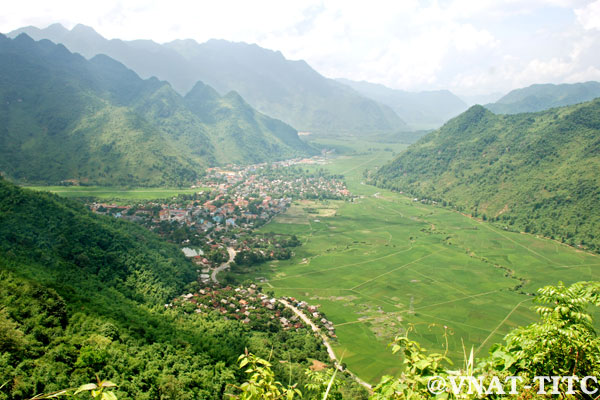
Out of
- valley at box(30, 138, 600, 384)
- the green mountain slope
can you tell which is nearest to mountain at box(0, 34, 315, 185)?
the green mountain slope

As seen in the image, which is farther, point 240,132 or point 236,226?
point 240,132

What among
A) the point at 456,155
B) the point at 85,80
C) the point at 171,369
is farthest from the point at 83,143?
the point at 456,155

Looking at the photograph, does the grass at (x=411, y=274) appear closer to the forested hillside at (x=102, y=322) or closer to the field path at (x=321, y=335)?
the field path at (x=321, y=335)

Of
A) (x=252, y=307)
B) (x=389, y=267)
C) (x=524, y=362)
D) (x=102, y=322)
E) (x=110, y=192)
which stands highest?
(x=524, y=362)

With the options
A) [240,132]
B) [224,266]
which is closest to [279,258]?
[224,266]

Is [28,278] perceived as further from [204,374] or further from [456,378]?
[456,378]

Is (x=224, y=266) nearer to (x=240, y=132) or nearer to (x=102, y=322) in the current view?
(x=102, y=322)

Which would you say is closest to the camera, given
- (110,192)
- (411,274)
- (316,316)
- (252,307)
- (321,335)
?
(321,335)
